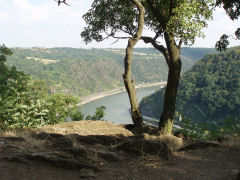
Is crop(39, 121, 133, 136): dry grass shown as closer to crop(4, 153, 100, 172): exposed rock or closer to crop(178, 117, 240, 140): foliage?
crop(178, 117, 240, 140): foliage

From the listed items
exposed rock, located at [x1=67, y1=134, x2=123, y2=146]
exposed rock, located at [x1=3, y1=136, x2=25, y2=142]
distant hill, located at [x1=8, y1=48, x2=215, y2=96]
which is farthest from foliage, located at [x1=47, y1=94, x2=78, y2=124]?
distant hill, located at [x1=8, y1=48, x2=215, y2=96]

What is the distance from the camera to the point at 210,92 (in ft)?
281

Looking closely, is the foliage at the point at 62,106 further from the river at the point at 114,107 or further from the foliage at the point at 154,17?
the river at the point at 114,107

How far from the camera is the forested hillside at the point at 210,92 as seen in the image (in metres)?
76.4

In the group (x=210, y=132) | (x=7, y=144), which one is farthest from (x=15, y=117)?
(x=210, y=132)

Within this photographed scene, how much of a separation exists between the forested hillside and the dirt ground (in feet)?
239

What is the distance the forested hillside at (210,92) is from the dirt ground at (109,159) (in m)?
72.9

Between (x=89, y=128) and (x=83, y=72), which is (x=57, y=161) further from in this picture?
(x=83, y=72)

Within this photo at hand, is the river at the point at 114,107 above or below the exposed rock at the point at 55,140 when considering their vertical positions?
below

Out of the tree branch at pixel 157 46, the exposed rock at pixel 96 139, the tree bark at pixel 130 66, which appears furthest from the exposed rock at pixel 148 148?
the tree branch at pixel 157 46

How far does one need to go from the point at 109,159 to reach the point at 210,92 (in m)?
88.3

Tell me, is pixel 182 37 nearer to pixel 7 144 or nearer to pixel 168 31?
pixel 168 31

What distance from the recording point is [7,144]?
385cm

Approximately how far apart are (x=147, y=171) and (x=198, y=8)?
14.8ft
